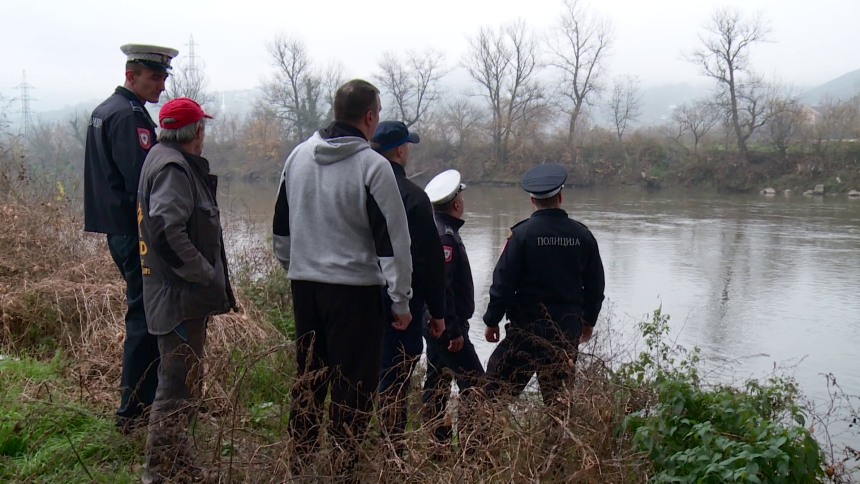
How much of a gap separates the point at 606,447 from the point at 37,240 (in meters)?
5.75

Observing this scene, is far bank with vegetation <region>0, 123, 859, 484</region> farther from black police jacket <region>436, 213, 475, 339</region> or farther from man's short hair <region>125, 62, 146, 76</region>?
man's short hair <region>125, 62, 146, 76</region>

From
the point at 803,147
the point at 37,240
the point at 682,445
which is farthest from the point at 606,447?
the point at 803,147

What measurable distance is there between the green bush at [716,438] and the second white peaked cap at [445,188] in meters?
1.39

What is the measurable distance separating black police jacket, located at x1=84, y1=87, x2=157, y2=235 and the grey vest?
13.7 inches

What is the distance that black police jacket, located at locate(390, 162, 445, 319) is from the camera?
334 centimetres

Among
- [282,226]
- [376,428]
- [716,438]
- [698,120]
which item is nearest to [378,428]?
[376,428]

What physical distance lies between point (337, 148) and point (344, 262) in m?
0.50

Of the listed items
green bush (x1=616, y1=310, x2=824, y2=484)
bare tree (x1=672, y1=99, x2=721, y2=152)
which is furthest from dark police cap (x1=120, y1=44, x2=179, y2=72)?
bare tree (x1=672, y1=99, x2=721, y2=152)

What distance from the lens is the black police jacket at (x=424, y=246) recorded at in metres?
3.34

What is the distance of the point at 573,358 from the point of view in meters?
3.79

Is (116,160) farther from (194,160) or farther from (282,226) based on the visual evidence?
(282,226)

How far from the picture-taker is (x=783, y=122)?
3397cm

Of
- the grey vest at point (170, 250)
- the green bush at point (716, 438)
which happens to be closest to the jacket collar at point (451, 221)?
the green bush at point (716, 438)

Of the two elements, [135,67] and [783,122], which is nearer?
[135,67]
